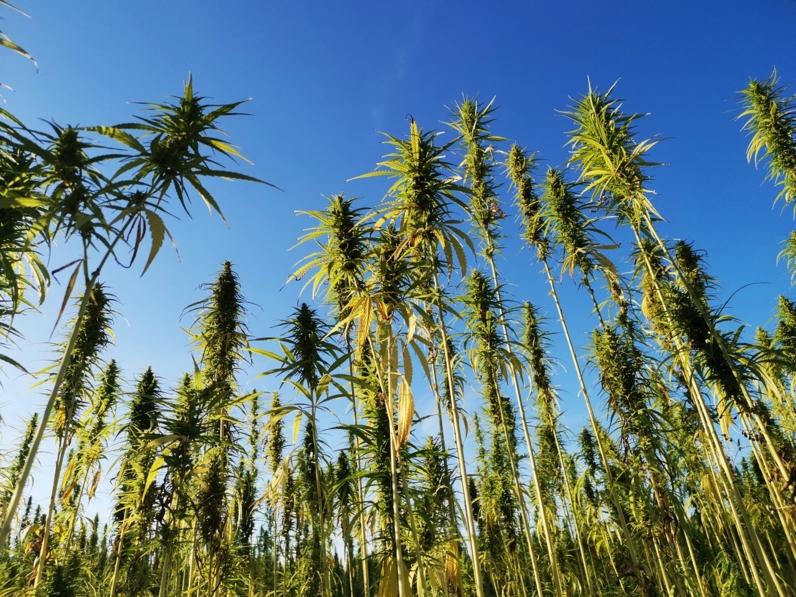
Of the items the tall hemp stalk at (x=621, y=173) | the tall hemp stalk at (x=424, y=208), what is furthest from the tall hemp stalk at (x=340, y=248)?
the tall hemp stalk at (x=621, y=173)

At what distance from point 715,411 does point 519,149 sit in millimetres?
6257

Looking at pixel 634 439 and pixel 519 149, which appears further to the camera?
pixel 519 149

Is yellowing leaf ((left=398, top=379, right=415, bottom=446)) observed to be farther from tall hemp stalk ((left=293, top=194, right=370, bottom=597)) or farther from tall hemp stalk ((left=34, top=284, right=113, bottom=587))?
tall hemp stalk ((left=34, top=284, right=113, bottom=587))

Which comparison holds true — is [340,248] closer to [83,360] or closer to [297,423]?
[297,423]

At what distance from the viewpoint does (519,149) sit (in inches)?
389

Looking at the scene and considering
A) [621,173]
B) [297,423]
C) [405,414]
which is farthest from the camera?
[621,173]

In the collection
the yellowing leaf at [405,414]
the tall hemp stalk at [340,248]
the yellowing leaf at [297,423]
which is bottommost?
the yellowing leaf at [405,414]

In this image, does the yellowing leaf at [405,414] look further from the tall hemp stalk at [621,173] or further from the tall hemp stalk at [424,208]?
the tall hemp stalk at [621,173]

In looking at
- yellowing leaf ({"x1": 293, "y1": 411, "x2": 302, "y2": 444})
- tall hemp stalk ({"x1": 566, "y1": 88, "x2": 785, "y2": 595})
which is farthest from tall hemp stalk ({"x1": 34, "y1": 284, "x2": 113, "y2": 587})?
tall hemp stalk ({"x1": 566, "y1": 88, "x2": 785, "y2": 595})

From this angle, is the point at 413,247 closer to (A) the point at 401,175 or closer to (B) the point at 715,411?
(A) the point at 401,175

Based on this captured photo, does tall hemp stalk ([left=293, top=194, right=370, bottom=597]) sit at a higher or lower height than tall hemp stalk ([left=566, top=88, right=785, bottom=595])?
lower

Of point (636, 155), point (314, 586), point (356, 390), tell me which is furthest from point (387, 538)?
point (314, 586)

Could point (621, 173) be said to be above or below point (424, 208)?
above

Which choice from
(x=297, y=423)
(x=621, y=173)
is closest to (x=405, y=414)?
(x=297, y=423)
